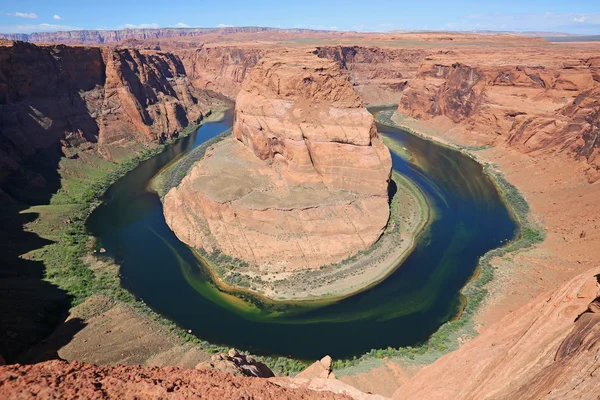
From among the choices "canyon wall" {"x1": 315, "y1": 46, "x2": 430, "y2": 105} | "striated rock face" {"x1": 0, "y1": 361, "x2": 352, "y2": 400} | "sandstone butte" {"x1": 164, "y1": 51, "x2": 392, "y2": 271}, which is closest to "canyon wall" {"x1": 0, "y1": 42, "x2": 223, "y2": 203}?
"sandstone butte" {"x1": 164, "y1": 51, "x2": 392, "y2": 271}

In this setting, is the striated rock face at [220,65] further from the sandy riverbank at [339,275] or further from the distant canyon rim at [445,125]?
the sandy riverbank at [339,275]

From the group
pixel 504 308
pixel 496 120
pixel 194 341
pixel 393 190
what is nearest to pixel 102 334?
pixel 194 341

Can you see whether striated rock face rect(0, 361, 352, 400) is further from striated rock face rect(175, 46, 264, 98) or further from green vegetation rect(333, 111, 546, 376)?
striated rock face rect(175, 46, 264, 98)

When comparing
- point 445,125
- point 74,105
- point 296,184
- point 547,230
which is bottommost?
point 547,230

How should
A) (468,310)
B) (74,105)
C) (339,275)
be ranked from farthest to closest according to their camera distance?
(74,105) < (339,275) < (468,310)

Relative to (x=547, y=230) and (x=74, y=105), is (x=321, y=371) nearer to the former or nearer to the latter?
(x=547, y=230)

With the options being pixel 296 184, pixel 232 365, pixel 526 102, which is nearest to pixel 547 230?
pixel 296 184
